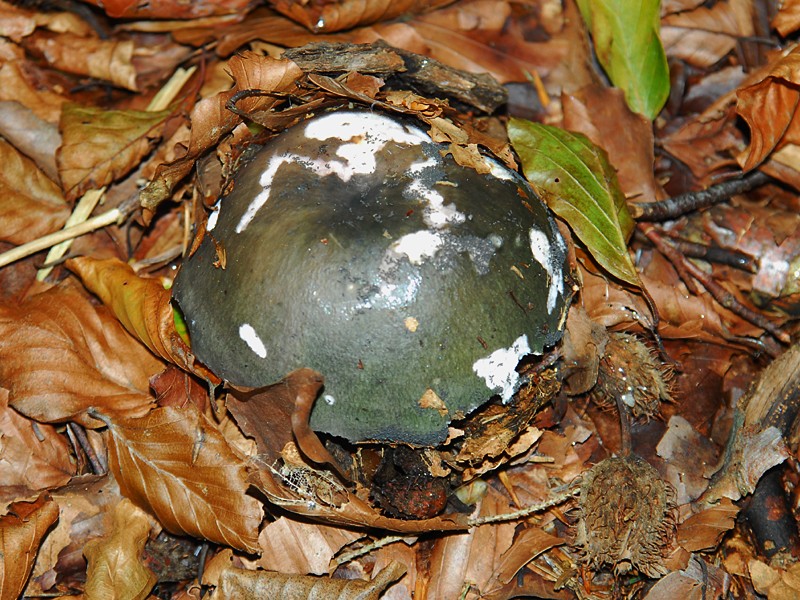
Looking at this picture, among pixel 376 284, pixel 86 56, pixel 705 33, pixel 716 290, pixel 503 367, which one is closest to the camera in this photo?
pixel 376 284

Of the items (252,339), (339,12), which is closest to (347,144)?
(252,339)

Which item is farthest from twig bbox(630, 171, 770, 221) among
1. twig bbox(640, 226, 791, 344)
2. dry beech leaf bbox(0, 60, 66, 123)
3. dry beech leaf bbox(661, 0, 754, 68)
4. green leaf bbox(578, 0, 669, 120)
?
dry beech leaf bbox(0, 60, 66, 123)

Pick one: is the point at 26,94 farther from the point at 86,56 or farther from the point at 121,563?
the point at 121,563

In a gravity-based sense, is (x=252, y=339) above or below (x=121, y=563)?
above

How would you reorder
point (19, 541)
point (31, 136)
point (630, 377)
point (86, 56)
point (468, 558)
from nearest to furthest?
point (19, 541), point (468, 558), point (630, 377), point (31, 136), point (86, 56)

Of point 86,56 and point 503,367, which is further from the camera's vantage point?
point 86,56

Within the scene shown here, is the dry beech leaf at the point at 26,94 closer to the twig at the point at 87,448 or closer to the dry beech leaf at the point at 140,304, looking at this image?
the dry beech leaf at the point at 140,304

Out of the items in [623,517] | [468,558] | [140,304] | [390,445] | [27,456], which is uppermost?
[140,304]
